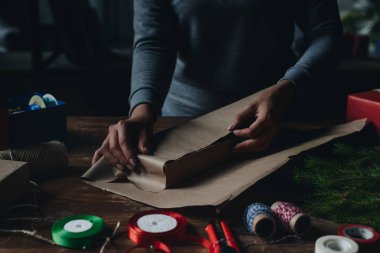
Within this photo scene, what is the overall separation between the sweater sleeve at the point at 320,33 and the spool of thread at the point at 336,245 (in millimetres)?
666

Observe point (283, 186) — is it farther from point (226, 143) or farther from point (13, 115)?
point (13, 115)

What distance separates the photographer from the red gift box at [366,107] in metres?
1.13

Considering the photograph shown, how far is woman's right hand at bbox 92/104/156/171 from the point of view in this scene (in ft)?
3.25

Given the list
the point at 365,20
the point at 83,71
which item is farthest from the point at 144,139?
the point at 365,20

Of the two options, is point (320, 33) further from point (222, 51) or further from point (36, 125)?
point (36, 125)

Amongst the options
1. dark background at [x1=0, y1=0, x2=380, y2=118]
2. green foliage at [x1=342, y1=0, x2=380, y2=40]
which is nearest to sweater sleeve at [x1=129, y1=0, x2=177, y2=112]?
dark background at [x1=0, y1=0, x2=380, y2=118]

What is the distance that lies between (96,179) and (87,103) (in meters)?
1.70

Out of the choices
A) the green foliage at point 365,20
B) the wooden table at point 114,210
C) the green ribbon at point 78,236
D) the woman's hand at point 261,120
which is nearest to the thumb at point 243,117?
the woman's hand at point 261,120

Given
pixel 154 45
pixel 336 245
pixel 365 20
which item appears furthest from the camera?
pixel 365 20

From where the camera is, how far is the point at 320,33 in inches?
54.7

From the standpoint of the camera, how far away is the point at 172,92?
1623 mm

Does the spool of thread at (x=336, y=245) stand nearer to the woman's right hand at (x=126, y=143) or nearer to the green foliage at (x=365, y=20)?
the woman's right hand at (x=126, y=143)

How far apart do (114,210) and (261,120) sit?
38 cm

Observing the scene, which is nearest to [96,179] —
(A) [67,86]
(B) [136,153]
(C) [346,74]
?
(B) [136,153]
